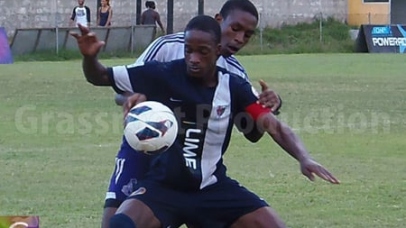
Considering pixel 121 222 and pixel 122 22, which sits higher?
pixel 121 222

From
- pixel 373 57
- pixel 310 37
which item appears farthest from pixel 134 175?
pixel 310 37

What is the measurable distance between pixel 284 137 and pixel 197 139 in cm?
55

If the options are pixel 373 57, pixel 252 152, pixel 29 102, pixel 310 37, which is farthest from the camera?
pixel 310 37

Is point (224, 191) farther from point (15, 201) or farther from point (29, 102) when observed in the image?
point (29, 102)

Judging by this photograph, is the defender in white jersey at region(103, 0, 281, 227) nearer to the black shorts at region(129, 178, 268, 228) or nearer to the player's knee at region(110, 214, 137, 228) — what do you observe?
the black shorts at region(129, 178, 268, 228)

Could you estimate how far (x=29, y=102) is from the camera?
20.0 metres

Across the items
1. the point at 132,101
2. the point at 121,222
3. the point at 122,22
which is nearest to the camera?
the point at 121,222

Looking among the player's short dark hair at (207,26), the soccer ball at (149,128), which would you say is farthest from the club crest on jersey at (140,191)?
the player's short dark hair at (207,26)

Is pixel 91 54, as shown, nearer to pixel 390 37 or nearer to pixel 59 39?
pixel 59 39

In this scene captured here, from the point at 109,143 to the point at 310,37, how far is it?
3318 centimetres

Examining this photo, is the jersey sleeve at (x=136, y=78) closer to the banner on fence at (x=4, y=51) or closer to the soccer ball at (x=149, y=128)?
the soccer ball at (x=149, y=128)

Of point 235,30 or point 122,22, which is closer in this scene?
point 235,30

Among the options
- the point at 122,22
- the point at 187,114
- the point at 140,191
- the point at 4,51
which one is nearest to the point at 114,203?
the point at 140,191

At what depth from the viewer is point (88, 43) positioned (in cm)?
668
